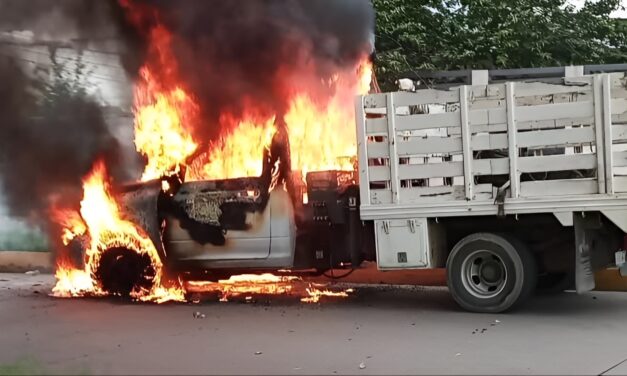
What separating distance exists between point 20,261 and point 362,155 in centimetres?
888

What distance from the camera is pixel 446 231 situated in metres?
8.22

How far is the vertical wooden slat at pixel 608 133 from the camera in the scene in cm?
712

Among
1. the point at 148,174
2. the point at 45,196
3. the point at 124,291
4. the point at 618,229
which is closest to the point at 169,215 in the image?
the point at 148,174

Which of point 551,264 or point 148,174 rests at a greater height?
point 148,174

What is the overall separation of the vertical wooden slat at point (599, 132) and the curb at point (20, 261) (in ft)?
34.0

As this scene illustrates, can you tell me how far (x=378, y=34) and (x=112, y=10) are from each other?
552cm

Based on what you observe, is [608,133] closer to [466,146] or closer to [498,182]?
[498,182]

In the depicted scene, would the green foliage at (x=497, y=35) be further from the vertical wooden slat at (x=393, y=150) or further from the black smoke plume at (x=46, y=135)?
the black smoke plume at (x=46, y=135)

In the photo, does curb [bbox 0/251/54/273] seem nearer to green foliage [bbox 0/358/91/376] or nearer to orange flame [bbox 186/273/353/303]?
orange flame [bbox 186/273/353/303]

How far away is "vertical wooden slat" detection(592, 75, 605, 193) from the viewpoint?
717 centimetres

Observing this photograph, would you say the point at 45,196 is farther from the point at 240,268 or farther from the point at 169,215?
the point at 240,268

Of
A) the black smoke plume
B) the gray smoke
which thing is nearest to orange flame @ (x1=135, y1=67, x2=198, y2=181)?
the gray smoke

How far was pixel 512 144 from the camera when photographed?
747 cm

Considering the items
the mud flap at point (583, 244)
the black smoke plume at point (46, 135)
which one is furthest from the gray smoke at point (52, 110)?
the mud flap at point (583, 244)
